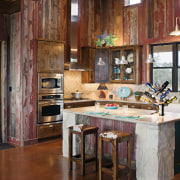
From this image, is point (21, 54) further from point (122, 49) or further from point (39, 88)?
point (122, 49)

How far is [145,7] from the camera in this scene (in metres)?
7.66

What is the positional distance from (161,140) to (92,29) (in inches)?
203

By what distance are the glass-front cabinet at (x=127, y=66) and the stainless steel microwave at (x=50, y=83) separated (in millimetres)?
1734

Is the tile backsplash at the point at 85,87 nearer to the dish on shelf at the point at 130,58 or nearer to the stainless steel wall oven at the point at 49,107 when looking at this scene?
the dish on shelf at the point at 130,58

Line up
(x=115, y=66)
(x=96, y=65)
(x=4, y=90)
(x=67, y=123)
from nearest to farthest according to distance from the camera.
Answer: (x=67, y=123) < (x=4, y=90) < (x=115, y=66) < (x=96, y=65)

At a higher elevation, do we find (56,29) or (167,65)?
(56,29)

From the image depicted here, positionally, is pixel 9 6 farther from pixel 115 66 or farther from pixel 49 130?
pixel 115 66

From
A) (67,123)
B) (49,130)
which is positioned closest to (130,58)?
(49,130)

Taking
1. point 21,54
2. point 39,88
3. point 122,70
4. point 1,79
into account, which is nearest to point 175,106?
point 122,70

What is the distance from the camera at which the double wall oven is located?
6.57 metres

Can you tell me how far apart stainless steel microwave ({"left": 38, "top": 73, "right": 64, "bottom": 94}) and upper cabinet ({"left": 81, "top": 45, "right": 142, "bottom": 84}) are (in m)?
1.37

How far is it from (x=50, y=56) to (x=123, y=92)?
251 cm

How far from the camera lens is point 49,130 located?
6730 mm

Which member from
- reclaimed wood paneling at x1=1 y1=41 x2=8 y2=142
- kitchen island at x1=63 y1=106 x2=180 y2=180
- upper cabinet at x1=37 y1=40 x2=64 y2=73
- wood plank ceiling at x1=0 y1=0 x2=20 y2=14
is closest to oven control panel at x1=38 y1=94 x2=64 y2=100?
upper cabinet at x1=37 y1=40 x2=64 y2=73
